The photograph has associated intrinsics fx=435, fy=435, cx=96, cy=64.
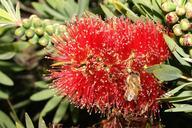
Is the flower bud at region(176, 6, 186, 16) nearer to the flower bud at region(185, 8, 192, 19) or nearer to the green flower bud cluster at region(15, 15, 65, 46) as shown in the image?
the flower bud at region(185, 8, 192, 19)

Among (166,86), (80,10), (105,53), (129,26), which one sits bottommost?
(166,86)

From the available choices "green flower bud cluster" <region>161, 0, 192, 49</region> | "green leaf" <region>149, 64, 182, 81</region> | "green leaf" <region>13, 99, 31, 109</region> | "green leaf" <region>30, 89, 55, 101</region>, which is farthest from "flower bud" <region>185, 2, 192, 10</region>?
"green leaf" <region>13, 99, 31, 109</region>

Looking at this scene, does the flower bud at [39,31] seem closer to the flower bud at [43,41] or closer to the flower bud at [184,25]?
the flower bud at [43,41]

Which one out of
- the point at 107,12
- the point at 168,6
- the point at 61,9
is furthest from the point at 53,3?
the point at 168,6

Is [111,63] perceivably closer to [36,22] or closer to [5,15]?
[36,22]

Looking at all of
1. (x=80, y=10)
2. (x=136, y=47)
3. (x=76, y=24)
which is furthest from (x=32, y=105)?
(x=136, y=47)

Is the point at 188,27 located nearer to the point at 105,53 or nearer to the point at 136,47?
the point at 136,47

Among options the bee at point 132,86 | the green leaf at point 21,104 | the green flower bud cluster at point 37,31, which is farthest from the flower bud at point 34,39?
the green leaf at point 21,104
